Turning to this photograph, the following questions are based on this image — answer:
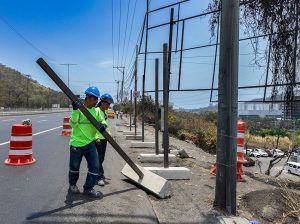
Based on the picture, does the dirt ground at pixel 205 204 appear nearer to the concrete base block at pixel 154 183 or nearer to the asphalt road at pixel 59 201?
the concrete base block at pixel 154 183

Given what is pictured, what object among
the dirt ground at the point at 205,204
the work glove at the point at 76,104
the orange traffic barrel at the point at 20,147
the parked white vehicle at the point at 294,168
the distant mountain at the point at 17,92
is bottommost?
the parked white vehicle at the point at 294,168

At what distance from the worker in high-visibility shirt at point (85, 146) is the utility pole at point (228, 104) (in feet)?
6.63

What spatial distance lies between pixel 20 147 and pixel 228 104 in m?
5.58

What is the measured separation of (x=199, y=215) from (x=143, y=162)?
4.77 meters

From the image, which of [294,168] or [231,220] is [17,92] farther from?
[231,220]

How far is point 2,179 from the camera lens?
7.14 metres

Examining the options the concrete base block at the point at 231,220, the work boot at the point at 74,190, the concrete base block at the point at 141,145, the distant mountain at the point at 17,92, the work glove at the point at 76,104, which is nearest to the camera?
the concrete base block at the point at 231,220

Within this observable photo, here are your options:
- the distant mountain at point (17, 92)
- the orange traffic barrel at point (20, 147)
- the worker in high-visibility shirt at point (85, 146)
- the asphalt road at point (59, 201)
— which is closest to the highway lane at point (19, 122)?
the orange traffic barrel at point (20, 147)

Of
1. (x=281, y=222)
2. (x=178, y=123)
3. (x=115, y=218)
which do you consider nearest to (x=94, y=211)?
(x=115, y=218)

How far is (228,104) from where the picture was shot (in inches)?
220

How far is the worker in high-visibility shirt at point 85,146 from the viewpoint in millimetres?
6105

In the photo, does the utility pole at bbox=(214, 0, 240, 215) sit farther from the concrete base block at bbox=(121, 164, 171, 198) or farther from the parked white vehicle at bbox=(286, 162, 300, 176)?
the parked white vehicle at bbox=(286, 162, 300, 176)

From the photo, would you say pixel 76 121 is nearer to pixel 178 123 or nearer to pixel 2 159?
pixel 2 159

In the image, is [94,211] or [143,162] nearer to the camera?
[94,211]
